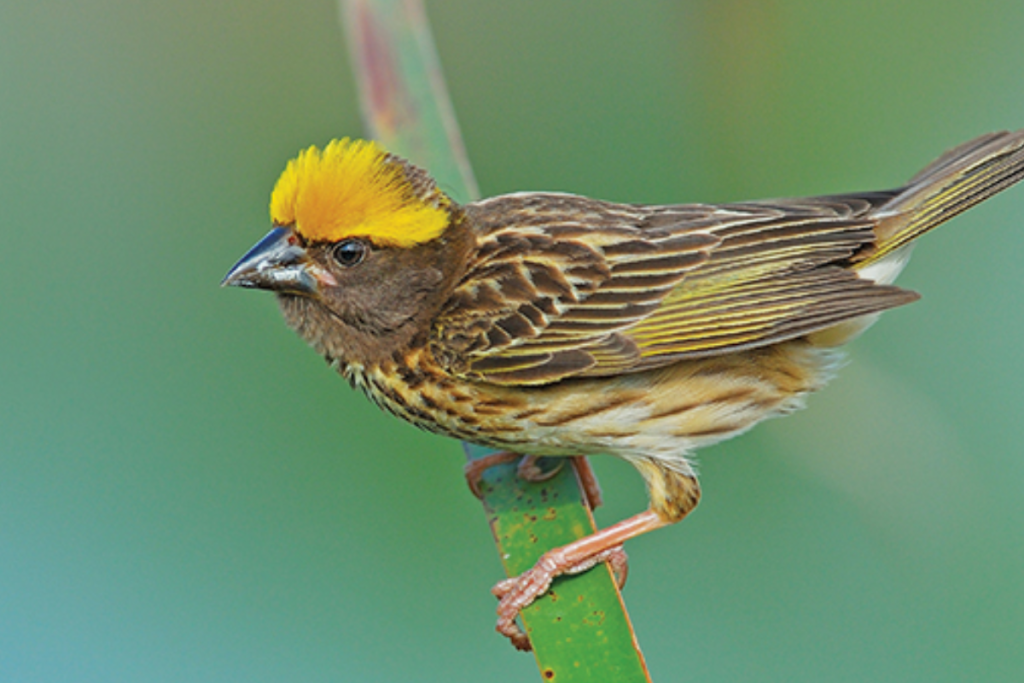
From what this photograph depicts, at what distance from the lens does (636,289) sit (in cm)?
335

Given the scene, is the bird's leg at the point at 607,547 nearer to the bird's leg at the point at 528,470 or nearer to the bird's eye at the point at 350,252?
the bird's leg at the point at 528,470

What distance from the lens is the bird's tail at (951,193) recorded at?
11.5 feet

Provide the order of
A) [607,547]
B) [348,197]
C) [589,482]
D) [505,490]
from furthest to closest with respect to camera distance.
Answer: [589,482], [505,490], [607,547], [348,197]

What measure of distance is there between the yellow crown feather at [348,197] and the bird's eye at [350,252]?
0.03 m

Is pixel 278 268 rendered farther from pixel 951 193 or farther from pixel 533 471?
pixel 951 193

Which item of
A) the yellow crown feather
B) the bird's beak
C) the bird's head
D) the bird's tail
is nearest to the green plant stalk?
the bird's head

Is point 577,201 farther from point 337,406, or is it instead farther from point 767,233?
point 337,406

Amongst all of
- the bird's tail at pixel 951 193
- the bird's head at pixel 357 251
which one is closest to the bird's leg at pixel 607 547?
the bird's head at pixel 357 251

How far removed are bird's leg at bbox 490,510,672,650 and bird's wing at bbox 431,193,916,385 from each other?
48cm

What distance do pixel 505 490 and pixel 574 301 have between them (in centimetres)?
59

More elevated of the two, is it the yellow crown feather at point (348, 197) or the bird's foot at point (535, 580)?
the yellow crown feather at point (348, 197)

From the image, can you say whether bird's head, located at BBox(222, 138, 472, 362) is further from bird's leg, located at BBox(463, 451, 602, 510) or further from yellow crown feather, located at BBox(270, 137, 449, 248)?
bird's leg, located at BBox(463, 451, 602, 510)

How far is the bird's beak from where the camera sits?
10.2 feet

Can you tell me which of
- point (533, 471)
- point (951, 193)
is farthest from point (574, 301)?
point (951, 193)
